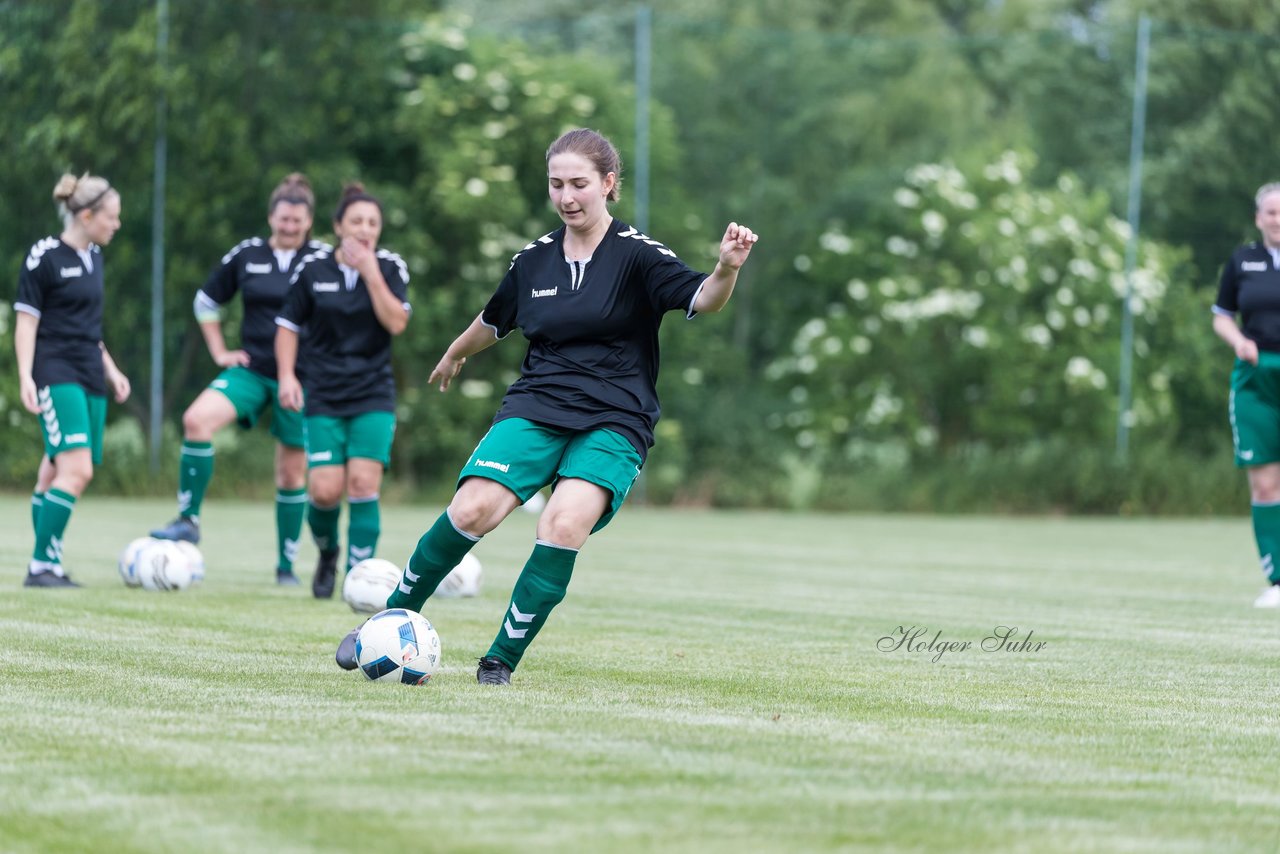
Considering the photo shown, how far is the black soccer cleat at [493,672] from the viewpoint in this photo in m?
5.95

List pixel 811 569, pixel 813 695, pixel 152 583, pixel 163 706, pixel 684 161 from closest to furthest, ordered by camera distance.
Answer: pixel 163 706 < pixel 813 695 < pixel 152 583 < pixel 811 569 < pixel 684 161

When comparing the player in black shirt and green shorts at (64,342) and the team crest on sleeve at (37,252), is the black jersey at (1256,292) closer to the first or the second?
the player in black shirt and green shorts at (64,342)

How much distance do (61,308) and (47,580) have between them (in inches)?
52.2

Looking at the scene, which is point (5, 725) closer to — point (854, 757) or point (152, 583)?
point (854, 757)

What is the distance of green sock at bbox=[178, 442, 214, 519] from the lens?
10289mm

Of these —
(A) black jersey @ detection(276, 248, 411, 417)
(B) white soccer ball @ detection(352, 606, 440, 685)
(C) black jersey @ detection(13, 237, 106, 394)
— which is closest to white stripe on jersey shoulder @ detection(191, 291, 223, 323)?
(C) black jersey @ detection(13, 237, 106, 394)

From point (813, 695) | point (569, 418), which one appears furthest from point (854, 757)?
point (569, 418)

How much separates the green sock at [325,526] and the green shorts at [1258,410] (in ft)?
15.5

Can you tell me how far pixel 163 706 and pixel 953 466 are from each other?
1702 centimetres

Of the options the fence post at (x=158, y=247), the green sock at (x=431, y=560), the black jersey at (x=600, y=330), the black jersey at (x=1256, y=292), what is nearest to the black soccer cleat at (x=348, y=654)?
the green sock at (x=431, y=560)

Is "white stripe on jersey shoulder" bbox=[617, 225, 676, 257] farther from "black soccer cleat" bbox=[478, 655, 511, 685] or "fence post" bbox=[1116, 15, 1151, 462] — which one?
"fence post" bbox=[1116, 15, 1151, 462]

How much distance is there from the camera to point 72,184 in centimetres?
945

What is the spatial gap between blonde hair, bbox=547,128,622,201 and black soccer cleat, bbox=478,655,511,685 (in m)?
1.54

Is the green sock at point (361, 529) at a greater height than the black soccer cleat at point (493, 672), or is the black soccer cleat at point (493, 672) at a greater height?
the black soccer cleat at point (493, 672)
